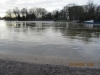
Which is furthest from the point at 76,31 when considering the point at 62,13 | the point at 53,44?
the point at 62,13

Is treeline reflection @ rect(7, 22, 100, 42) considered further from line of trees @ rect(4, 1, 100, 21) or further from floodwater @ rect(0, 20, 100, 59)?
line of trees @ rect(4, 1, 100, 21)

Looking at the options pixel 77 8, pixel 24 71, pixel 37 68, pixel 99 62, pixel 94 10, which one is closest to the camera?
pixel 24 71

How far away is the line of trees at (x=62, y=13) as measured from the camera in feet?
290

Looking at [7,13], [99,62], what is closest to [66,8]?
[7,13]

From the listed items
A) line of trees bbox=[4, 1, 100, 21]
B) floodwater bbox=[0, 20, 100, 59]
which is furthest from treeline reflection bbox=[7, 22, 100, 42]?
line of trees bbox=[4, 1, 100, 21]

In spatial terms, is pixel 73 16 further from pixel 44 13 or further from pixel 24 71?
pixel 24 71

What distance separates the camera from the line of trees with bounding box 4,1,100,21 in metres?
88.3

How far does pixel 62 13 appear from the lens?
399ft

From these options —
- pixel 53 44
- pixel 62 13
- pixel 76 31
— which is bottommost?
pixel 53 44

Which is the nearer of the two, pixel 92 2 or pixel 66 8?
pixel 92 2

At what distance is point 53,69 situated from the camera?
634 cm

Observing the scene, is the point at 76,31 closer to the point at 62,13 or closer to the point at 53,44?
the point at 53,44

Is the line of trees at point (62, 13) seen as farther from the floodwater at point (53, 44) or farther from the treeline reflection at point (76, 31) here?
the floodwater at point (53, 44)

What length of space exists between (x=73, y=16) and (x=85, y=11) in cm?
1252
